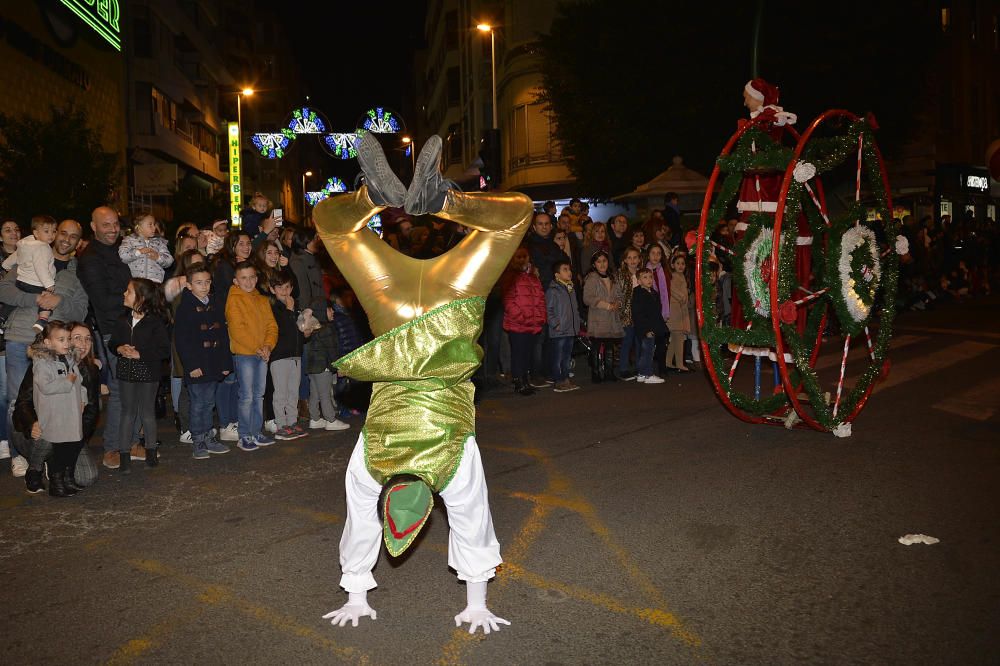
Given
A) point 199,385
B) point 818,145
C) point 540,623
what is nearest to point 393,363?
point 540,623

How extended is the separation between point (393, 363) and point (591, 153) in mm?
23727

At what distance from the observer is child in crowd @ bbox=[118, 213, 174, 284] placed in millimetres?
8000

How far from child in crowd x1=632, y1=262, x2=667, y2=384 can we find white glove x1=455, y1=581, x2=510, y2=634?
22.8 feet

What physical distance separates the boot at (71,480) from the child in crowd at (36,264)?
4.67 feet

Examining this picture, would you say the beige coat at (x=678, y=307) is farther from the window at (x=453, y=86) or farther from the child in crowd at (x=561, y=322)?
the window at (x=453, y=86)

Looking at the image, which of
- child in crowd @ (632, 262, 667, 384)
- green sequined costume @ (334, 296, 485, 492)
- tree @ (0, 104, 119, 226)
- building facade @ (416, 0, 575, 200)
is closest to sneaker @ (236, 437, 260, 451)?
green sequined costume @ (334, 296, 485, 492)

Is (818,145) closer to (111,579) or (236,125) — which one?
(111,579)

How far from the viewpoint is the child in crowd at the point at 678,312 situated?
11062 mm

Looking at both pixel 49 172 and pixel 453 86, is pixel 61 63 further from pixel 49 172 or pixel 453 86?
pixel 453 86

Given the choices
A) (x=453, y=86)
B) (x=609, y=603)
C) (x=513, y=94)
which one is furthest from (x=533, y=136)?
(x=609, y=603)

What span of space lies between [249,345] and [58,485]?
6.48 ft

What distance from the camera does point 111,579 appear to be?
4.51 m

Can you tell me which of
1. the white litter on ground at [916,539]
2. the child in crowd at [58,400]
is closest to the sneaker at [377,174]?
the white litter on ground at [916,539]

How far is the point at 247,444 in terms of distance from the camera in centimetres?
745
